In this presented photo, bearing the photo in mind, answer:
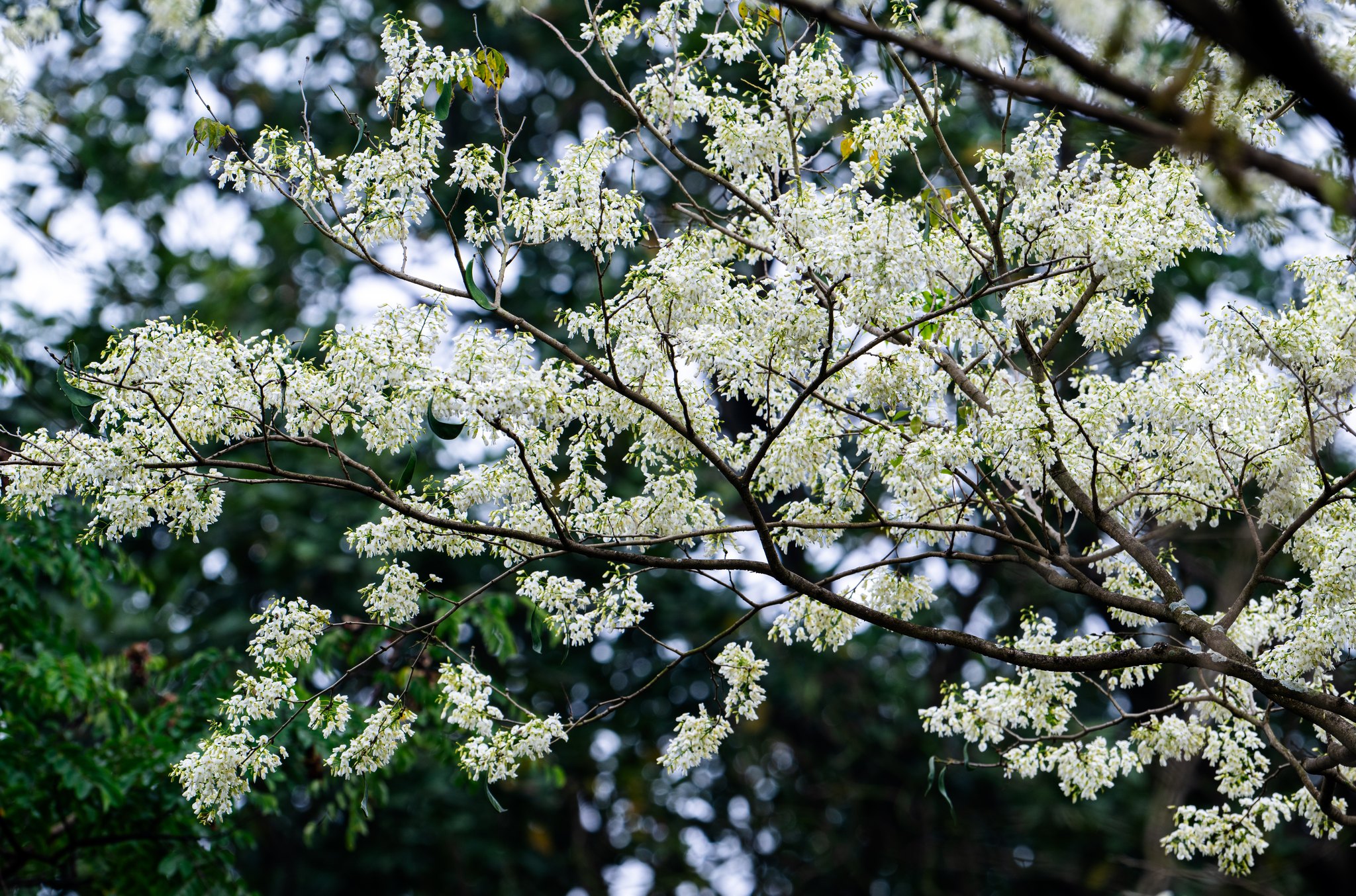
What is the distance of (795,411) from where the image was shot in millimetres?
4812

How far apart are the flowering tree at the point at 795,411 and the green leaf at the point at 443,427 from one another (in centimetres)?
1

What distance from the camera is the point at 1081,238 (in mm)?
5102

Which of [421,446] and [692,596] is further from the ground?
[421,446]

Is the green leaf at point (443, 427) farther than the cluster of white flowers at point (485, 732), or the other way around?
the cluster of white flowers at point (485, 732)

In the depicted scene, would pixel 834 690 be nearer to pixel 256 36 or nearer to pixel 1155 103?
pixel 256 36

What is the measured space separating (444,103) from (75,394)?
6.26ft

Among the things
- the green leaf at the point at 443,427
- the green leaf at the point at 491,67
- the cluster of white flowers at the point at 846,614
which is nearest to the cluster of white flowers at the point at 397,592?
the green leaf at the point at 443,427

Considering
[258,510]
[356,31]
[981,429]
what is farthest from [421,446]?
[981,429]

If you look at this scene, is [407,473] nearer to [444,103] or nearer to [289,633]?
[289,633]

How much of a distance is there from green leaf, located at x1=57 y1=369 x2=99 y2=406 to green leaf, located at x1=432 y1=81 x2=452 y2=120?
A: 1826mm

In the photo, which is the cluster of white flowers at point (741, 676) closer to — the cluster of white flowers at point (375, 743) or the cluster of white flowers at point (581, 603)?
the cluster of white flowers at point (581, 603)

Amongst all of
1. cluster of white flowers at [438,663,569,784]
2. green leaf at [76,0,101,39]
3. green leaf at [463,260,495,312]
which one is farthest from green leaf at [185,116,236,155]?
cluster of white flowers at [438,663,569,784]

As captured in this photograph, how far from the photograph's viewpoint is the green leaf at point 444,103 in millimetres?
5312

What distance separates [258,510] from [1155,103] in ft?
39.4
